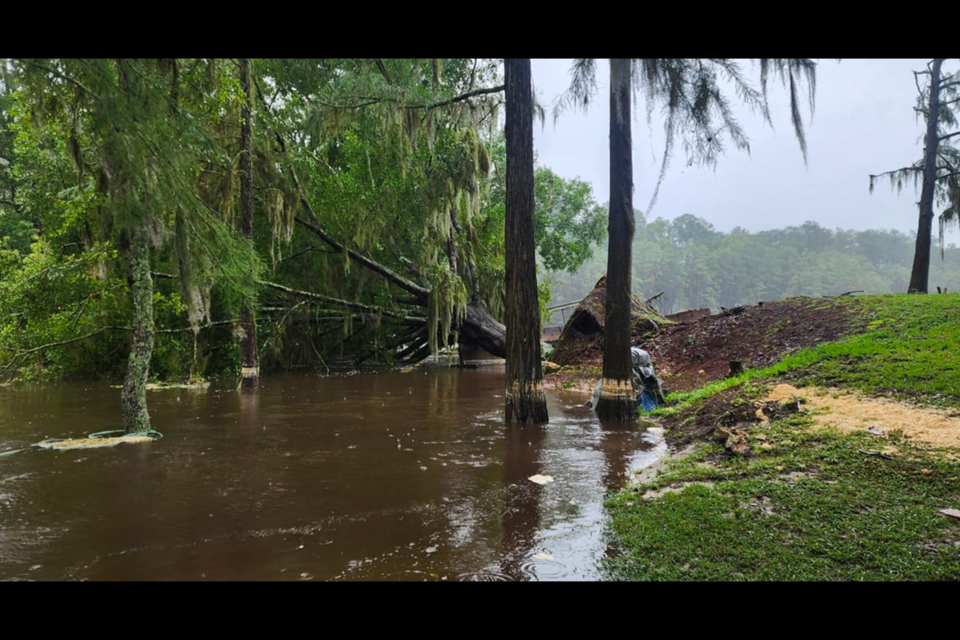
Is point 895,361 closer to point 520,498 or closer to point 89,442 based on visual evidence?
point 520,498

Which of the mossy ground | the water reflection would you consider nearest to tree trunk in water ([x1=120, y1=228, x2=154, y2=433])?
the water reflection

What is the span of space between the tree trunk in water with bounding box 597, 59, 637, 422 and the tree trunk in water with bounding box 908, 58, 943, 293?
47.6 feet

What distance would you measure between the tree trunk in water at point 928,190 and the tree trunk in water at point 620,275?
14.5 m

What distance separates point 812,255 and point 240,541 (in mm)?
99336

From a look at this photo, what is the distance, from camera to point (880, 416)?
19.3 feet

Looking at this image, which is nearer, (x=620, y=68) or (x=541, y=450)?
(x=541, y=450)

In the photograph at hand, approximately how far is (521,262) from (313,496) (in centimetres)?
492

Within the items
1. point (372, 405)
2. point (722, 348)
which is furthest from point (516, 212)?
point (722, 348)

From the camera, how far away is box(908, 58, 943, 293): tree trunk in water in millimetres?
17297

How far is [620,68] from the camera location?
25.3ft

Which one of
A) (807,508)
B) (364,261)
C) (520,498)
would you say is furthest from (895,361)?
(364,261)

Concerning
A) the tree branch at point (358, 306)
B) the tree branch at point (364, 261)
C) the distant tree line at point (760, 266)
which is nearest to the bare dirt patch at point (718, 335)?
the tree branch at point (364, 261)
